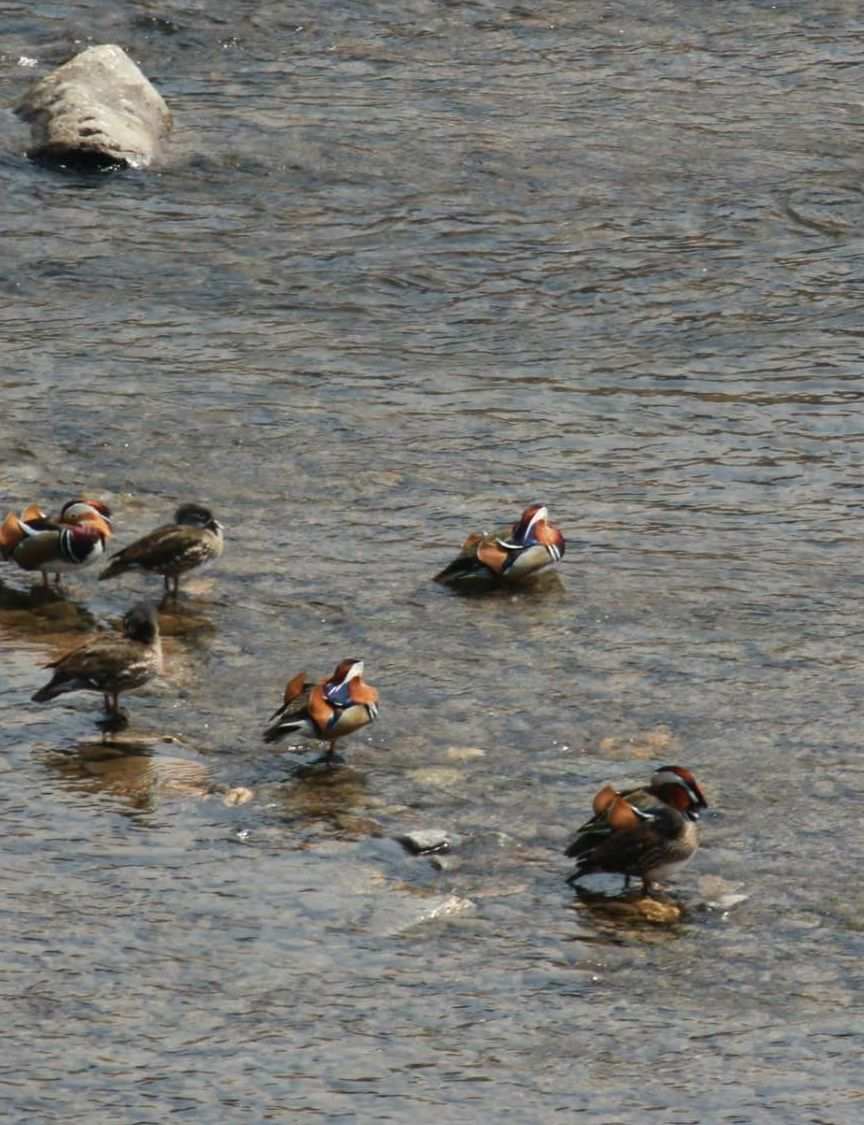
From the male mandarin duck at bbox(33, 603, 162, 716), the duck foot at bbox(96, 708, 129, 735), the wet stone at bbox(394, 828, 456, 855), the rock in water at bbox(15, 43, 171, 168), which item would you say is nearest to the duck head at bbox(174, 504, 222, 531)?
the male mandarin duck at bbox(33, 603, 162, 716)

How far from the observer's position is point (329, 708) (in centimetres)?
1066

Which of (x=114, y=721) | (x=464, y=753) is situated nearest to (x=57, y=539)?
(x=114, y=721)

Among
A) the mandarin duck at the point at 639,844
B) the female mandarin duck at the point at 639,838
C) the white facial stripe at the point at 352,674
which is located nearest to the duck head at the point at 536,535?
the white facial stripe at the point at 352,674

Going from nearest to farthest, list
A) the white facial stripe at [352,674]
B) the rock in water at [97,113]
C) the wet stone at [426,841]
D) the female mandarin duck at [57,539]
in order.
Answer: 1. the wet stone at [426,841]
2. the white facial stripe at [352,674]
3. the female mandarin duck at [57,539]
4. the rock in water at [97,113]

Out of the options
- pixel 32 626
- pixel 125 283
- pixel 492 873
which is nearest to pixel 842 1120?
pixel 492 873

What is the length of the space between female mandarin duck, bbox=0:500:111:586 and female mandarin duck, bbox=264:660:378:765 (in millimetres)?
2144

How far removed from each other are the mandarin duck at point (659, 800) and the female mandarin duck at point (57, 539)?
390cm

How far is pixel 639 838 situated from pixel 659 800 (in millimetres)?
388

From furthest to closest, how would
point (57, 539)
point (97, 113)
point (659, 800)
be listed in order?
1. point (97, 113)
2. point (57, 539)
3. point (659, 800)

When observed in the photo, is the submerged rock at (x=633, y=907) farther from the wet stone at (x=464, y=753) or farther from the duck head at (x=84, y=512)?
the duck head at (x=84, y=512)

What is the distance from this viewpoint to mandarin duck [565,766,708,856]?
973 centimetres

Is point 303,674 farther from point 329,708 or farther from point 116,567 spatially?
point 116,567

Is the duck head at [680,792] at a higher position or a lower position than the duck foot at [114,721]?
higher

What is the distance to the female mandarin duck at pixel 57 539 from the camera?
12602mm
